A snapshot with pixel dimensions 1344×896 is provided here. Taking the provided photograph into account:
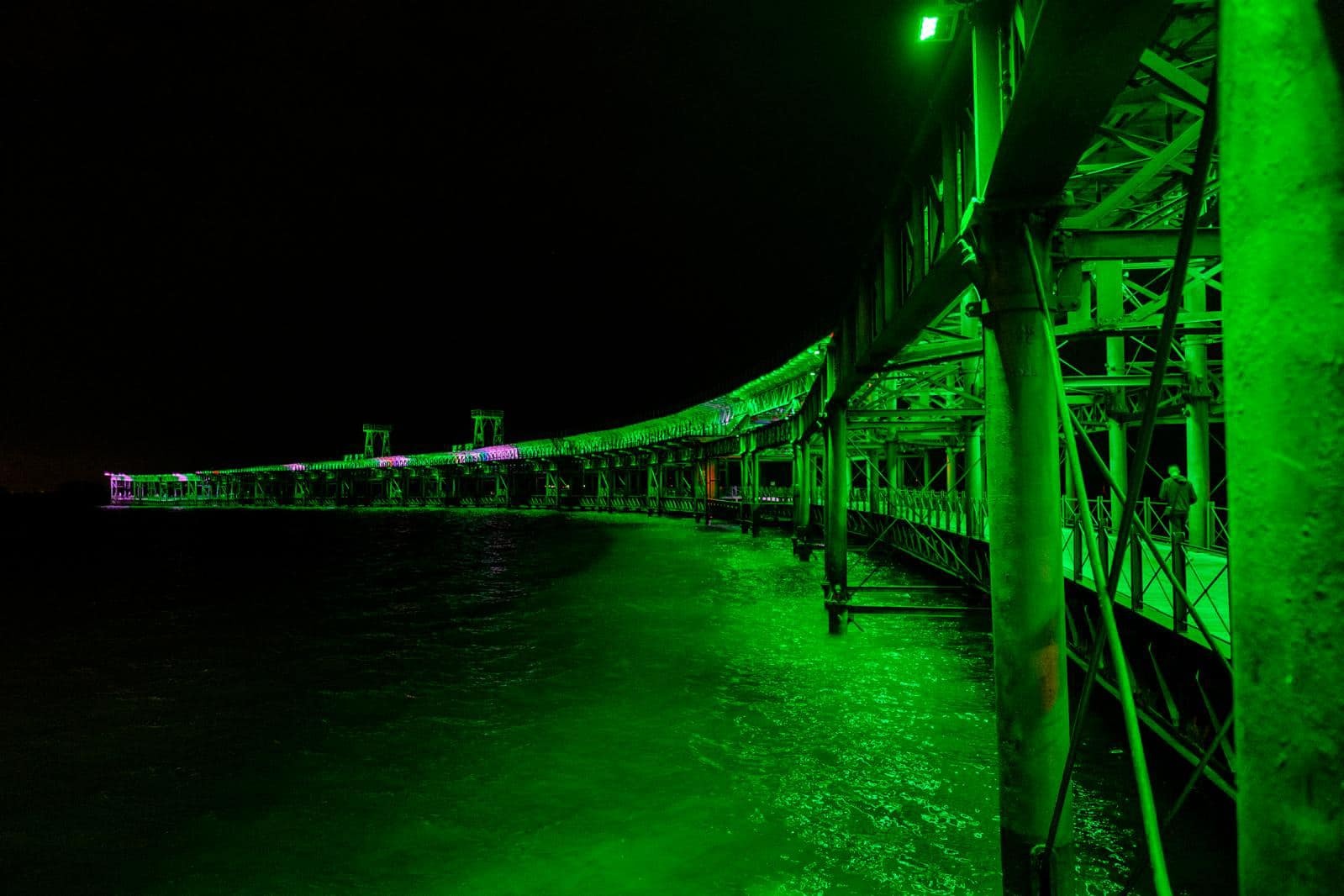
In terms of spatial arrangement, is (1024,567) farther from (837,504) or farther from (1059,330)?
(837,504)

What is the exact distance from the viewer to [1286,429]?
1.51m

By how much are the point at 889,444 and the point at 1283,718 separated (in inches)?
1129

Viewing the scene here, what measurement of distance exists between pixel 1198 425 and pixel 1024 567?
12.7 meters

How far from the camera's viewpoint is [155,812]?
705 cm

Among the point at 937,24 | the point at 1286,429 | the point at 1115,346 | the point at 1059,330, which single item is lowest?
the point at 1286,429

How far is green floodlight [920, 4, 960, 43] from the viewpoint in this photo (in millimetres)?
4973

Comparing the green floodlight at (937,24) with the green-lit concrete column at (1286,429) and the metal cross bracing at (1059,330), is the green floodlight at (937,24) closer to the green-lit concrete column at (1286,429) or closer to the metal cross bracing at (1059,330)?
the metal cross bracing at (1059,330)

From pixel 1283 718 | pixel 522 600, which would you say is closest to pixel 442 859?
pixel 1283 718

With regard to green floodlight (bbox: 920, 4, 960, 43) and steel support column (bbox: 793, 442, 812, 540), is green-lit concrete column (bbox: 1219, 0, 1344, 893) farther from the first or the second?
steel support column (bbox: 793, 442, 812, 540)

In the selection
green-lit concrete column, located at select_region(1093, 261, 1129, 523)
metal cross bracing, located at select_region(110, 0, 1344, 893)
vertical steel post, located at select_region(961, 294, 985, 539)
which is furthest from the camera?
vertical steel post, located at select_region(961, 294, 985, 539)

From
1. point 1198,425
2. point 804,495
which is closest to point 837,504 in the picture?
point 1198,425

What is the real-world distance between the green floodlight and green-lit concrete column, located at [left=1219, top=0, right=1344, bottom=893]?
Result: 3913 millimetres

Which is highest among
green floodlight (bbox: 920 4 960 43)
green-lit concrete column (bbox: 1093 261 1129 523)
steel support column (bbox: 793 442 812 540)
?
green floodlight (bbox: 920 4 960 43)

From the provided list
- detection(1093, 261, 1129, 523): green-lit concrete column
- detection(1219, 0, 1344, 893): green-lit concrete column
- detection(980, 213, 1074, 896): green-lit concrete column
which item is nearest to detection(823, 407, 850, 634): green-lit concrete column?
detection(1093, 261, 1129, 523): green-lit concrete column
